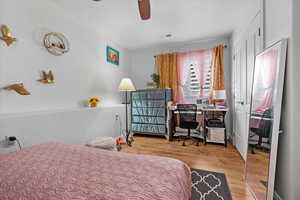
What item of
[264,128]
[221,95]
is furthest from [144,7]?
[221,95]

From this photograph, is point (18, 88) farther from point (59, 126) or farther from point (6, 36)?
point (59, 126)

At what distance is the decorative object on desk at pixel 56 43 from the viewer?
203 centimetres

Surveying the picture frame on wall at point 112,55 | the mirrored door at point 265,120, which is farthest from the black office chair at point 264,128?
the picture frame on wall at point 112,55

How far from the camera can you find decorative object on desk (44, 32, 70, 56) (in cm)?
203

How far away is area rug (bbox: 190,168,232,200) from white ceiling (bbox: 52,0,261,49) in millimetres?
2352

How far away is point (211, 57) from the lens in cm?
356

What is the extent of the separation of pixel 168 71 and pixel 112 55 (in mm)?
1574

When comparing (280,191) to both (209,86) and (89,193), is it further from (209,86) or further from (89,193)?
(209,86)

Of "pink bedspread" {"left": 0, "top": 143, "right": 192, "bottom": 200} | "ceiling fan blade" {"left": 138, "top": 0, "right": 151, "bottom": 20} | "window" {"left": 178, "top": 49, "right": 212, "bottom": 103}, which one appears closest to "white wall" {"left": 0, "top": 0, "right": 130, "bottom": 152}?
"pink bedspread" {"left": 0, "top": 143, "right": 192, "bottom": 200}

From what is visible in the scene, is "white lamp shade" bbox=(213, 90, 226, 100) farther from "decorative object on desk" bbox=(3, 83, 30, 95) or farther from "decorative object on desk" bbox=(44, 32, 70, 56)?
"decorative object on desk" bbox=(3, 83, 30, 95)

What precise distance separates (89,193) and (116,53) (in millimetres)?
3442

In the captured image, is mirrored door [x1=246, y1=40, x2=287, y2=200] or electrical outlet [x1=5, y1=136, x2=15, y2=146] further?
electrical outlet [x1=5, y1=136, x2=15, y2=146]

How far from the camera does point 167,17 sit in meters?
2.50

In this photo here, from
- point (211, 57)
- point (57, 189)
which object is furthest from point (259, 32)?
point (57, 189)
